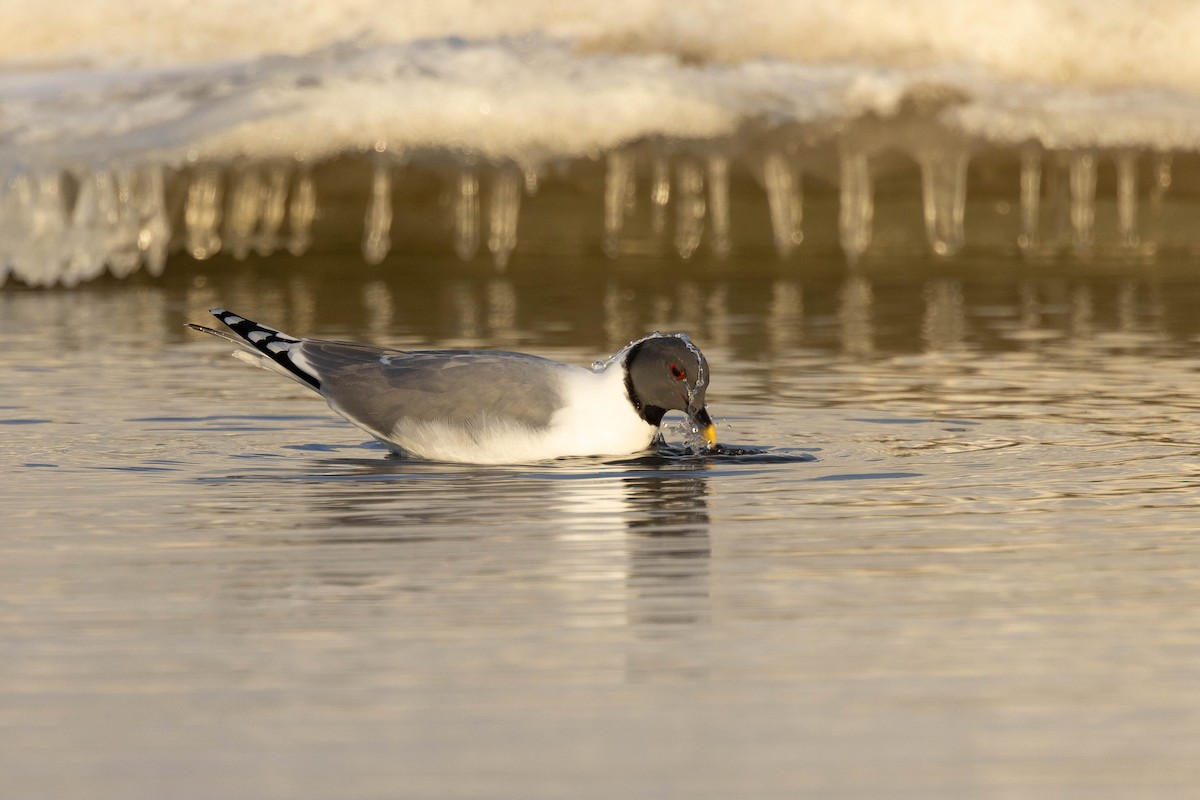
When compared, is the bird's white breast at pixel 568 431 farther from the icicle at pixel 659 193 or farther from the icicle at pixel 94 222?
the icicle at pixel 94 222

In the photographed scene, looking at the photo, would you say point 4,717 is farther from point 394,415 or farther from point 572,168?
point 572,168

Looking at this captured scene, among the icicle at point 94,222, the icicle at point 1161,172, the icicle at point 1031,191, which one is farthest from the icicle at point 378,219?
the icicle at point 1161,172

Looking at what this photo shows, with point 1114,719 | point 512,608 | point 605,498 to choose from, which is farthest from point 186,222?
point 1114,719

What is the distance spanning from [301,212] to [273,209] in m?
0.25

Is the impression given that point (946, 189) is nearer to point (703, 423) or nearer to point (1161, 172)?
point (1161, 172)

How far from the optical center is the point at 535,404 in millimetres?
9727

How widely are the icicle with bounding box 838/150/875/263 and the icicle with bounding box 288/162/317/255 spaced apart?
4359mm

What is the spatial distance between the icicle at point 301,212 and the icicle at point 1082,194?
617cm

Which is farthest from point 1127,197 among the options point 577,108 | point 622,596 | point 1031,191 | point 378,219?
point 622,596

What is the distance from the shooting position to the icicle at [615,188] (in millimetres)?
19406

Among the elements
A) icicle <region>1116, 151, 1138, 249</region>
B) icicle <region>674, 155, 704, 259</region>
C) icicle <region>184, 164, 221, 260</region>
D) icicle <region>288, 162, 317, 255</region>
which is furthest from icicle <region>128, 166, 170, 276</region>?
icicle <region>1116, 151, 1138, 249</region>

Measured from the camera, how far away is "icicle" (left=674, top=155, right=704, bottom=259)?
19.9m

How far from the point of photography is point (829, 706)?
544cm

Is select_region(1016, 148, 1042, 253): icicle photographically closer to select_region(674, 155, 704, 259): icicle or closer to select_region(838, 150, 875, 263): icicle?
select_region(838, 150, 875, 263): icicle
